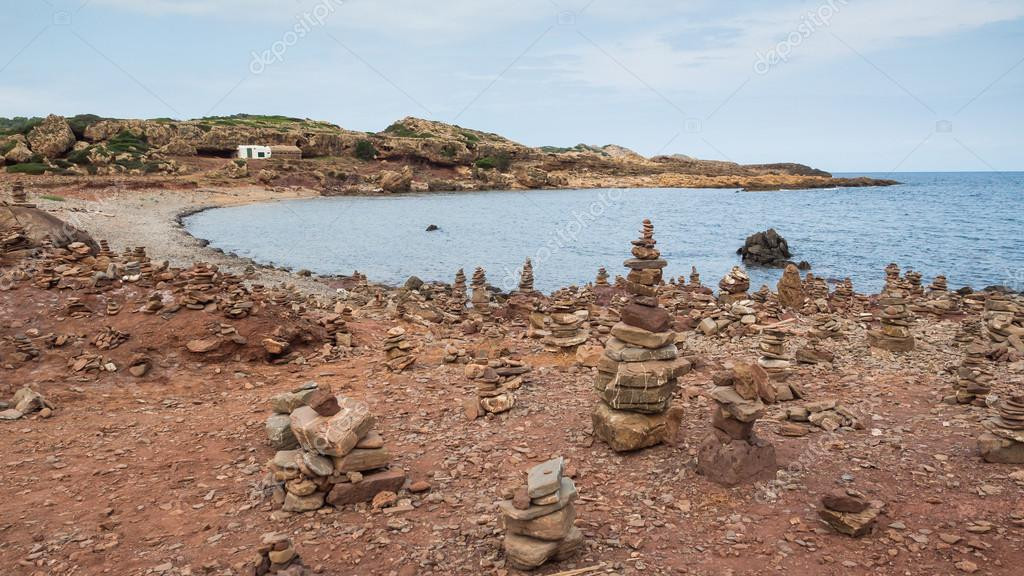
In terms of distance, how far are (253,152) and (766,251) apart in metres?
79.2

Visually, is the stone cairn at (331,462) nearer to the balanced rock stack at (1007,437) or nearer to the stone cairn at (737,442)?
the stone cairn at (737,442)

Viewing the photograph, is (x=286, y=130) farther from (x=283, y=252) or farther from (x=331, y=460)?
(x=331, y=460)

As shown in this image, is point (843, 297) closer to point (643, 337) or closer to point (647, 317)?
point (647, 317)

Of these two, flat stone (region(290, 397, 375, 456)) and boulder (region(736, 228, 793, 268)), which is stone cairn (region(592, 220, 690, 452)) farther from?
boulder (region(736, 228, 793, 268))

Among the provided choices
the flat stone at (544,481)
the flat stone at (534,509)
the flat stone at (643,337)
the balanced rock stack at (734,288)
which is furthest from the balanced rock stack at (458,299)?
the flat stone at (534,509)

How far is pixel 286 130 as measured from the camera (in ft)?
348

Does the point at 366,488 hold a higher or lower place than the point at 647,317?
lower

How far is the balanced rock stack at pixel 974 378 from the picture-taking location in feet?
34.6

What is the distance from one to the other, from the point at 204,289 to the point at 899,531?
15563mm

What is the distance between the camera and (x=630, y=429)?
934cm

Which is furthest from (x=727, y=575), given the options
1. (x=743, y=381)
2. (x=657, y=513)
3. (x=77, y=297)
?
(x=77, y=297)

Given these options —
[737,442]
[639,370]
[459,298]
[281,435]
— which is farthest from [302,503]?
[459,298]

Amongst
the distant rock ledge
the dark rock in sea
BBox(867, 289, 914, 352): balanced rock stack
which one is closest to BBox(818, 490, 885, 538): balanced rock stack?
BBox(867, 289, 914, 352): balanced rock stack

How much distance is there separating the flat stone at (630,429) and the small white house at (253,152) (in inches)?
3777
